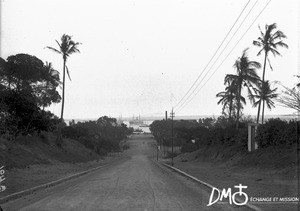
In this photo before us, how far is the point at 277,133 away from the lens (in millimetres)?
28250

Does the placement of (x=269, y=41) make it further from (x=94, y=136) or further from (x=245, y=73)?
(x=94, y=136)

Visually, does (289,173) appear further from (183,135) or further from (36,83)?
(183,135)

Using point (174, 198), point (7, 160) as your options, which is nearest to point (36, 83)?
point (7, 160)

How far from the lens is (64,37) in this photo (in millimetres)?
52125

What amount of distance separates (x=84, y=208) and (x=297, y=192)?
22.3ft

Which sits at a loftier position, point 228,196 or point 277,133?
point 277,133

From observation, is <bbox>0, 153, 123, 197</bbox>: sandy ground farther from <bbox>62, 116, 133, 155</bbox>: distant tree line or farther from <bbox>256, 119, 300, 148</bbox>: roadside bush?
<bbox>62, 116, 133, 155</bbox>: distant tree line

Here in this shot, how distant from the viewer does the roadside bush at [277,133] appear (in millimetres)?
25719

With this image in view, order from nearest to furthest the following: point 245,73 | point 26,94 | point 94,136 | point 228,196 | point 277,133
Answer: point 228,196, point 26,94, point 277,133, point 245,73, point 94,136

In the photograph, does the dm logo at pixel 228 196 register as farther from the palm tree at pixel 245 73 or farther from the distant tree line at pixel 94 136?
the distant tree line at pixel 94 136

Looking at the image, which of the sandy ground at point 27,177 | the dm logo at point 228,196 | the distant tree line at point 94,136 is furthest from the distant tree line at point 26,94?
the distant tree line at point 94,136

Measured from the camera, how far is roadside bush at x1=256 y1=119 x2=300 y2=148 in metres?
25.7

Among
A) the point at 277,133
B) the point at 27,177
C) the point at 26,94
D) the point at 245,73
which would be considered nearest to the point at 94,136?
the point at 245,73

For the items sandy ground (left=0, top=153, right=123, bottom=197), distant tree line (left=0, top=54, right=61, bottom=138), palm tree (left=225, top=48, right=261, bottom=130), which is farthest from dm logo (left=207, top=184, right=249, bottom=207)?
palm tree (left=225, top=48, right=261, bottom=130)
